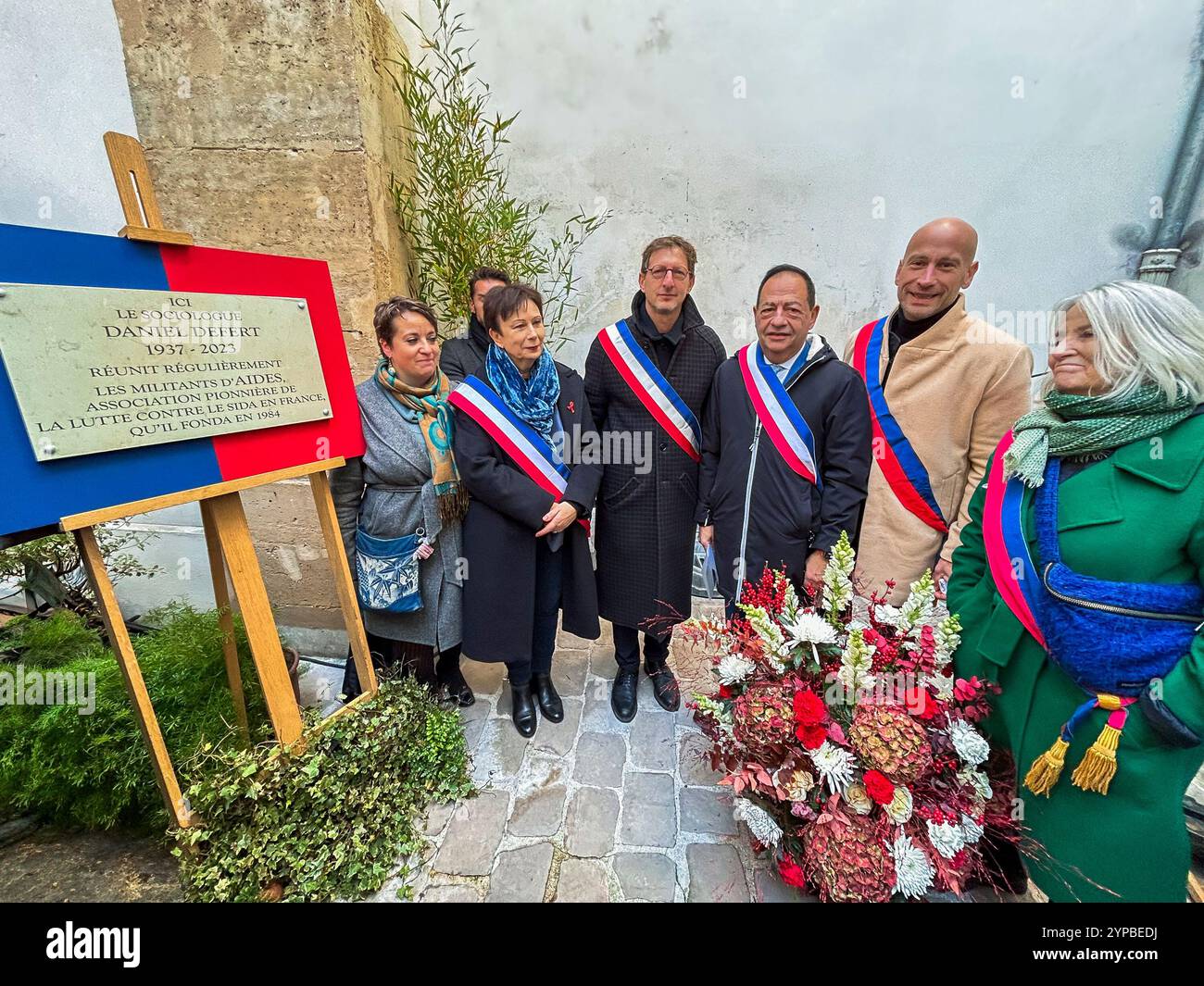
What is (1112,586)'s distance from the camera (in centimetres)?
129

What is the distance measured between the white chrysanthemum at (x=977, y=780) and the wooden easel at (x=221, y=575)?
7.66 ft

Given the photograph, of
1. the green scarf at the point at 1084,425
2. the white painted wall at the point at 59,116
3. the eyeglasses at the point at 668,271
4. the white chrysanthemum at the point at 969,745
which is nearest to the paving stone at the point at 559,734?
the white chrysanthemum at the point at 969,745

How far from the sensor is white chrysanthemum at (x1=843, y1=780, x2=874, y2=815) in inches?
58.2

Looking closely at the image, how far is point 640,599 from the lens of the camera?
2.63 meters

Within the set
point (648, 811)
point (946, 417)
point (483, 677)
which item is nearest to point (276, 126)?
point (483, 677)

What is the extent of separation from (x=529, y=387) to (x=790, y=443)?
1200mm

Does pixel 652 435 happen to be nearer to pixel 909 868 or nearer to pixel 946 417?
pixel 946 417

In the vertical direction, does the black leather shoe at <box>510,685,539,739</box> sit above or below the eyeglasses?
below

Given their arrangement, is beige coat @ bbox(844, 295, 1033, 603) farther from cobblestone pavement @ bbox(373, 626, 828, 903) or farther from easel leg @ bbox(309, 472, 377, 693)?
easel leg @ bbox(309, 472, 377, 693)

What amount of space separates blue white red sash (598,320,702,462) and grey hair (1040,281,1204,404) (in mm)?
1457

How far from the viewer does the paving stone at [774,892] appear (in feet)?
5.79

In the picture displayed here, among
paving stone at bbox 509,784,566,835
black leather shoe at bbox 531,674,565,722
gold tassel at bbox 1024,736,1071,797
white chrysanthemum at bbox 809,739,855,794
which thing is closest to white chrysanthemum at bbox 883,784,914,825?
white chrysanthemum at bbox 809,739,855,794
